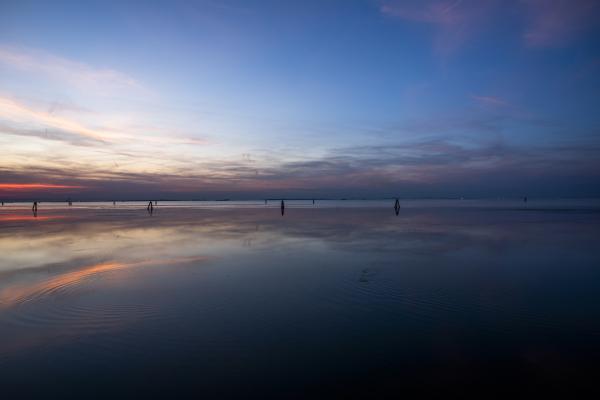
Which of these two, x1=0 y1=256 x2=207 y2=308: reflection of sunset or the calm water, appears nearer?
the calm water

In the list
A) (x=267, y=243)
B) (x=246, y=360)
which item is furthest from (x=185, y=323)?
(x=267, y=243)

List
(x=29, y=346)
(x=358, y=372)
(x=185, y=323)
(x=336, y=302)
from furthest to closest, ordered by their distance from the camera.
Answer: (x=336, y=302), (x=185, y=323), (x=29, y=346), (x=358, y=372)

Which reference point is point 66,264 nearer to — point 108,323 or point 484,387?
point 108,323

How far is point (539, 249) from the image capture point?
68.5 ft

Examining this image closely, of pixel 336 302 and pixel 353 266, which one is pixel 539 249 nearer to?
pixel 353 266

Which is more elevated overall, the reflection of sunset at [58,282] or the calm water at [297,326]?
the reflection of sunset at [58,282]

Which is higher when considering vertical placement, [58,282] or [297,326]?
[58,282]

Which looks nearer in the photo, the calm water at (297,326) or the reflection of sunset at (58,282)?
the calm water at (297,326)

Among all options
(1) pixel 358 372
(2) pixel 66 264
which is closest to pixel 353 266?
(1) pixel 358 372

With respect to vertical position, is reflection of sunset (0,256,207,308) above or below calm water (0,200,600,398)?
above

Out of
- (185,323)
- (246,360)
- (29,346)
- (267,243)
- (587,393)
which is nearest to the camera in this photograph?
(587,393)

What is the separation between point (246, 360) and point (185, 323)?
8.89ft

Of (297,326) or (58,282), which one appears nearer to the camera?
(297,326)

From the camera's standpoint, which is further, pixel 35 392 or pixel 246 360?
pixel 246 360
